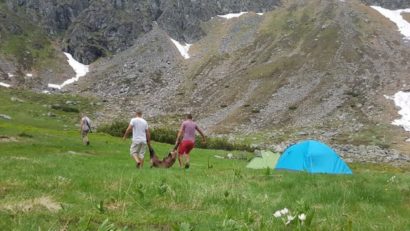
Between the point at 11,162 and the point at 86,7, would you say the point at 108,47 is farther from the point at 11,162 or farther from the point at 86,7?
the point at 11,162

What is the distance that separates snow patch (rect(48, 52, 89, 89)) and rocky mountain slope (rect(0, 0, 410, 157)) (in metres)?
2.23

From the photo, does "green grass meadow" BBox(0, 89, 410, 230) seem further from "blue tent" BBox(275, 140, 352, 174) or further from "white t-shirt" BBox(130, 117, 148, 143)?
"blue tent" BBox(275, 140, 352, 174)

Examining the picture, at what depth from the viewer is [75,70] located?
443ft

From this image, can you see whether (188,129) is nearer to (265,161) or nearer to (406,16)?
(265,161)

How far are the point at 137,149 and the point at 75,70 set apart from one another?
118m

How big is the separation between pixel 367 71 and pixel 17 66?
87.2m

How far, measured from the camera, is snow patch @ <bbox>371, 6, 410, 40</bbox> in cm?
12981

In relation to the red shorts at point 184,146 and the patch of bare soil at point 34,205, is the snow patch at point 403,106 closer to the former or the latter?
the red shorts at point 184,146

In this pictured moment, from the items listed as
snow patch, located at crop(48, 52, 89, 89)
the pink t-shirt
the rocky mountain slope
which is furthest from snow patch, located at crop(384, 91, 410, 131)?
snow patch, located at crop(48, 52, 89, 89)

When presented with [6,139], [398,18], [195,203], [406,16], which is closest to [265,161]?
[6,139]

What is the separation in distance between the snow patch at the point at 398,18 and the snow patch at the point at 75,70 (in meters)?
86.5

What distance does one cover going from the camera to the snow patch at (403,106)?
276ft

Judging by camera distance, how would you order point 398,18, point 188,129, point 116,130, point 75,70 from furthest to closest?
1. point 398,18
2. point 75,70
3. point 116,130
4. point 188,129

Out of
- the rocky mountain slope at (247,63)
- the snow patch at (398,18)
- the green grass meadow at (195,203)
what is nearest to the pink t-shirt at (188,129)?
the green grass meadow at (195,203)
